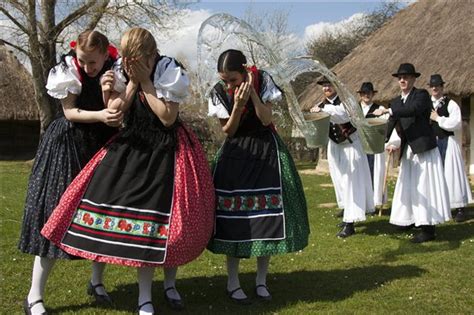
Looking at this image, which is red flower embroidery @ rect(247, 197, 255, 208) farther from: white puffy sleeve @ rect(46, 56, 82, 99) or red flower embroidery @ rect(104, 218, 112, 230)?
white puffy sleeve @ rect(46, 56, 82, 99)

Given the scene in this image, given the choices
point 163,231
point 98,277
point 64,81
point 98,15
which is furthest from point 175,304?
point 98,15

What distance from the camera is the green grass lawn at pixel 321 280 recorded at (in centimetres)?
374

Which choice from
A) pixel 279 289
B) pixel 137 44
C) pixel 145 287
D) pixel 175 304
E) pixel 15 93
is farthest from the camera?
pixel 15 93

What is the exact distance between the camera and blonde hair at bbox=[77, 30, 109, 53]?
3281mm

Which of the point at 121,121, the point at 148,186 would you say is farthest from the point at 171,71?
the point at 148,186

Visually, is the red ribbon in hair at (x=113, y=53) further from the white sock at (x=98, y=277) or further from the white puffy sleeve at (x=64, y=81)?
the white sock at (x=98, y=277)

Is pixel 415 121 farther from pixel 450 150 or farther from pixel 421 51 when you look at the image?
pixel 421 51

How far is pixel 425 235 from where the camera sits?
19.1 ft

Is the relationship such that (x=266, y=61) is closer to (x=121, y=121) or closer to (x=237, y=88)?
(x=237, y=88)

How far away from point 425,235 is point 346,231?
0.84 meters

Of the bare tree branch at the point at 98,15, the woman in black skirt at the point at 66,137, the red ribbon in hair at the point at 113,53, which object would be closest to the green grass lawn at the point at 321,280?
the woman in black skirt at the point at 66,137

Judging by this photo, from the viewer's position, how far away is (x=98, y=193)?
329cm

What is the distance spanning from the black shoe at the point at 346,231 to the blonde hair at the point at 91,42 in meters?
3.73

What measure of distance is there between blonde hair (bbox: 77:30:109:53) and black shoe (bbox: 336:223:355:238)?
3.73 metres
